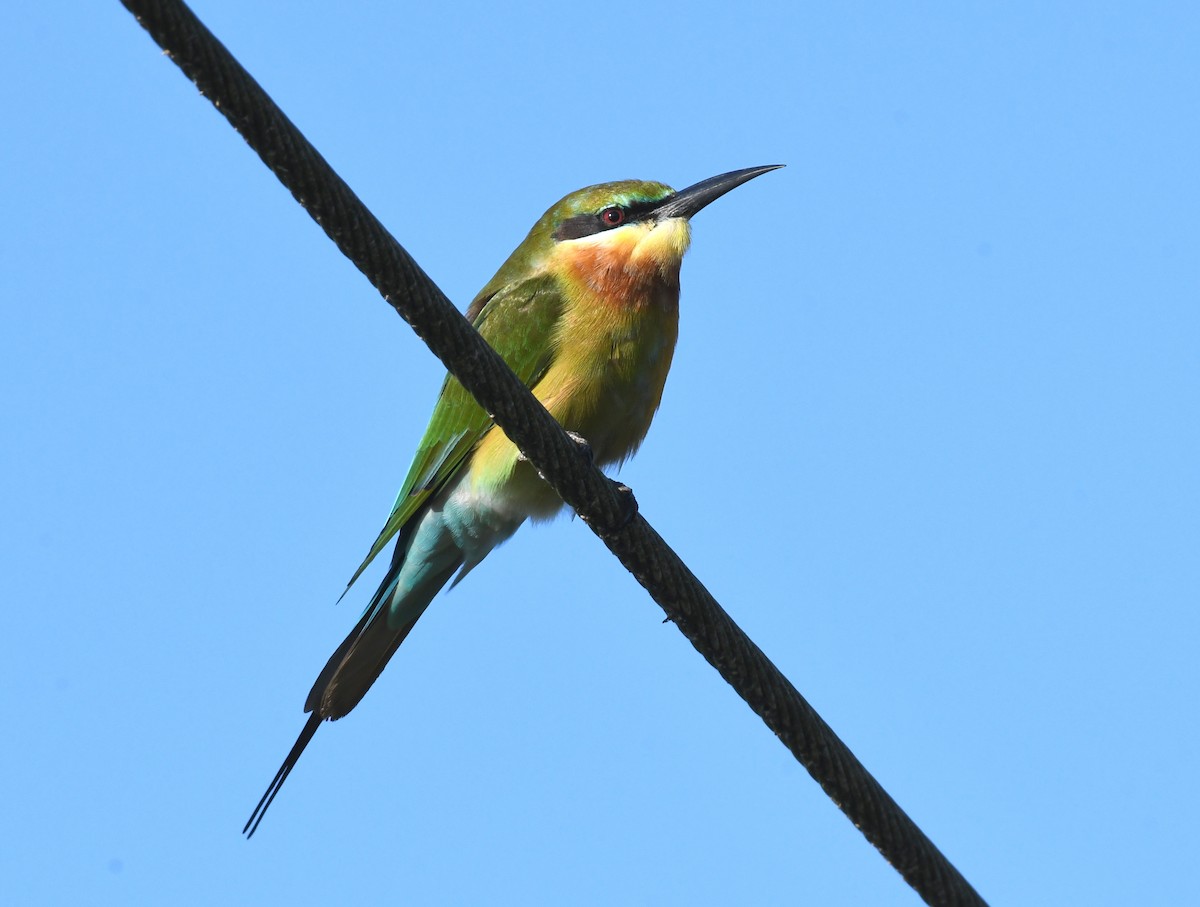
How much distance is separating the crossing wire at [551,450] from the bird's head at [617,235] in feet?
4.52

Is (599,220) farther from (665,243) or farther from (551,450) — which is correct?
(551,450)

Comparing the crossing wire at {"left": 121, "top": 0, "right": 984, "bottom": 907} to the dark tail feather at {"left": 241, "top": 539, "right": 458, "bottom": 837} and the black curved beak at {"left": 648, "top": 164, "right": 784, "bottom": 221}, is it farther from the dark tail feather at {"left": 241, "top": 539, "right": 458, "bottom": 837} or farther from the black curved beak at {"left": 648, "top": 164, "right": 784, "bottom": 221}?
the black curved beak at {"left": 648, "top": 164, "right": 784, "bottom": 221}

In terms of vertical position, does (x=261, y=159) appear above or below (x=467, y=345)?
above

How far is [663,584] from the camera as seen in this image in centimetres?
277

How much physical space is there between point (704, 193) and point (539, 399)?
3.05ft

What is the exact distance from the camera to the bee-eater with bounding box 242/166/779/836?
407cm

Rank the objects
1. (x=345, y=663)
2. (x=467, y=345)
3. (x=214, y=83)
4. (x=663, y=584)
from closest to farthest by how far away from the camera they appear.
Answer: (x=214, y=83)
(x=467, y=345)
(x=663, y=584)
(x=345, y=663)

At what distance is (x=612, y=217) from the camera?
459cm

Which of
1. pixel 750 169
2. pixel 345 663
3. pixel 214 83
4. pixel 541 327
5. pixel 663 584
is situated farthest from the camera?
pixel 750 169

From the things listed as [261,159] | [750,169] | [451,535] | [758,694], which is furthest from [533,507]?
[261,159]

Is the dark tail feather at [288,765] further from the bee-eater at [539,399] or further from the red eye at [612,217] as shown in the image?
the red eye at [612,217]

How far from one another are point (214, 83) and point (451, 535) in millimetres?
2347

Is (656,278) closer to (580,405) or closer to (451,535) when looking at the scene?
(580,405)

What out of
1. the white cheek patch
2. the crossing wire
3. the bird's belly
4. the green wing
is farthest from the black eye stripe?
the crossing wire
